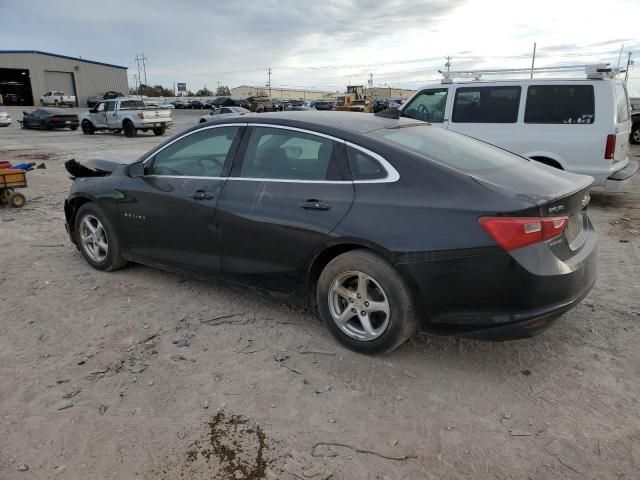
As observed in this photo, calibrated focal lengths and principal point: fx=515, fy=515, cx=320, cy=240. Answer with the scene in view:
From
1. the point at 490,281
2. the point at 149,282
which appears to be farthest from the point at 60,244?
the point at 490,281

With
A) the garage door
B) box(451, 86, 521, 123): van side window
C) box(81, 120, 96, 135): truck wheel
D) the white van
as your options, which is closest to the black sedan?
the white van

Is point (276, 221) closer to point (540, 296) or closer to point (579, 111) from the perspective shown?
point (540, 296)

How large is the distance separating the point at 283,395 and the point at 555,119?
6476 millimetres

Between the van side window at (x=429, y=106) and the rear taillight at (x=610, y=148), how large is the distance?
2507 mm

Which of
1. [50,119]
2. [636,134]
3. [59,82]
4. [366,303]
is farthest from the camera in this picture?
[59,82]

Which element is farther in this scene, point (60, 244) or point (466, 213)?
point (60, 244)

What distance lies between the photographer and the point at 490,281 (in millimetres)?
2875

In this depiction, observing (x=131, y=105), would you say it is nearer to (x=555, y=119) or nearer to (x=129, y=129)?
(x=129, y=129)

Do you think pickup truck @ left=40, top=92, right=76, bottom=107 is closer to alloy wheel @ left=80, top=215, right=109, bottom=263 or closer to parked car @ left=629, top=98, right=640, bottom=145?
parked car @ left=629, top=98, right=640, bottom=145

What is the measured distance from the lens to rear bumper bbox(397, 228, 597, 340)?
2.84 m

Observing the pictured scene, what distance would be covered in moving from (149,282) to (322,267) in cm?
203

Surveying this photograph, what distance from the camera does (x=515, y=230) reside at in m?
2.81

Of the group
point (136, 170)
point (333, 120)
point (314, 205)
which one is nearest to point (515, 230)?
point (314, 205)

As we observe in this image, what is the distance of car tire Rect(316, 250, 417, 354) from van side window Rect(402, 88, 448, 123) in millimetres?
6009
